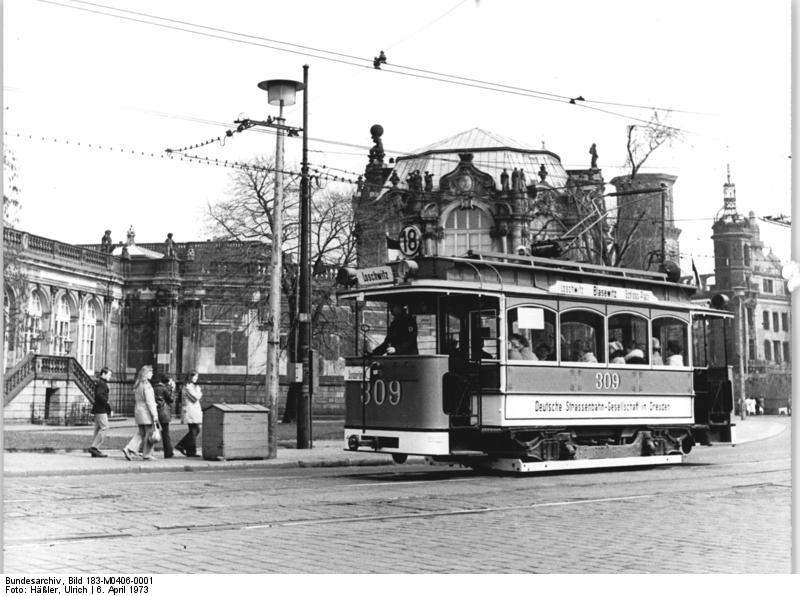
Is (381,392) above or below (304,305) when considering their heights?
below

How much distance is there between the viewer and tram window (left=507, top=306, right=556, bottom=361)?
57.3ft

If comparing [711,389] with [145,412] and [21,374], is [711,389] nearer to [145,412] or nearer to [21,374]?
[145,412]

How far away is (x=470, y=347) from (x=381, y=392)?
158 cm

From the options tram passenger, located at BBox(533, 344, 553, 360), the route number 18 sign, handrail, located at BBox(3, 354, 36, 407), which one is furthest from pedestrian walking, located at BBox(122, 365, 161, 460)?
handrail, located at BBox(3, 354, 36, 407)

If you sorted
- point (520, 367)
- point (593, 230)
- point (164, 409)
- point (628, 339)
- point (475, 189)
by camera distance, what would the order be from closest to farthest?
point (520, 367), point (628, 339), point (164, 409), point (593, 230), point (475, 189)

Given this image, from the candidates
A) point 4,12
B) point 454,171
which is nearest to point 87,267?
point 454,171

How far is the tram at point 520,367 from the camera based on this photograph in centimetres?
1681

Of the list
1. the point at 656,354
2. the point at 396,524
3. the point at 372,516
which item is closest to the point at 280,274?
the point at 656,354

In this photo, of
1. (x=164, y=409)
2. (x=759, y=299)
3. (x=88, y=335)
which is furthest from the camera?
(x=88, y=335)

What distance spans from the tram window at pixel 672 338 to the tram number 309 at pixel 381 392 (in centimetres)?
560

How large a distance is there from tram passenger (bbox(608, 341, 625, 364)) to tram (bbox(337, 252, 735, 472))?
26 millimetres

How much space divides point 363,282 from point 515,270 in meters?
2.49

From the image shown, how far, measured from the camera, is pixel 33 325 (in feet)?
124

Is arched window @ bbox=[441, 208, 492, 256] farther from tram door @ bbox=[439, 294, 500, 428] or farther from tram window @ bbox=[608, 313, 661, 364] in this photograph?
tram door @ bbox=[439, 294, 500, 428]
